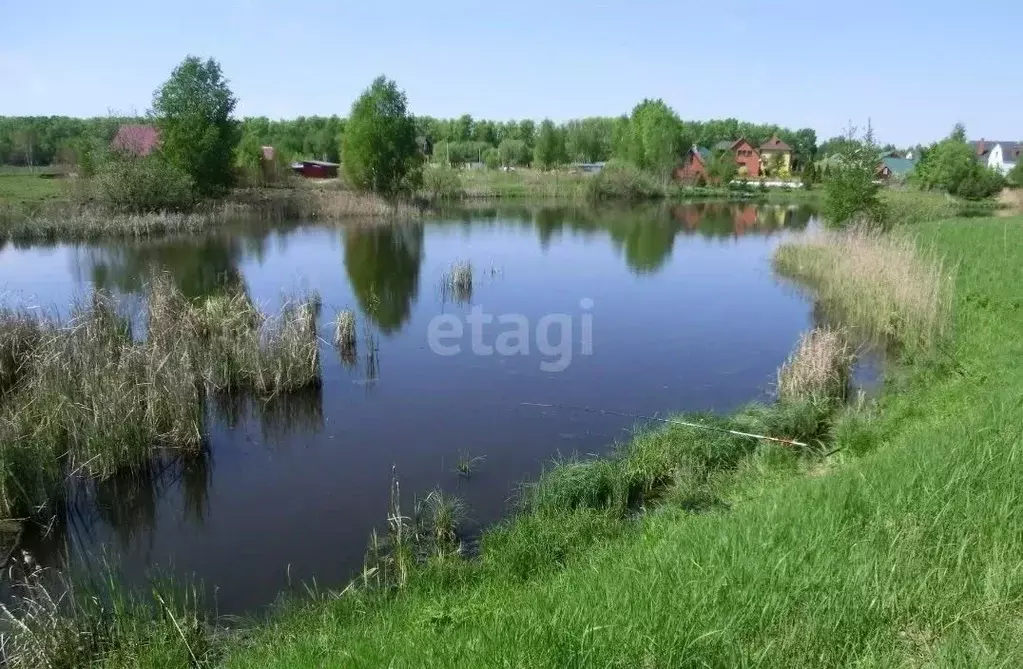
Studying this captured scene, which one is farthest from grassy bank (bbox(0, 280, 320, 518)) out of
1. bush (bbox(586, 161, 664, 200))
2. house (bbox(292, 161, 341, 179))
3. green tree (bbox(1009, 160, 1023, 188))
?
house (bbox(292, 161, 341, 179))

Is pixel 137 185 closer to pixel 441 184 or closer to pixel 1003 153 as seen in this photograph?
pixel 441 184

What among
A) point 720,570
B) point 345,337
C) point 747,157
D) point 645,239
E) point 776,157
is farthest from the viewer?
point 747,157

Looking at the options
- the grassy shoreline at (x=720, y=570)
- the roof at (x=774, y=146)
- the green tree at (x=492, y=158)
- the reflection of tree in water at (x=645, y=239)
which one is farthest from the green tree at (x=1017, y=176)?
the grassy shoreline at (x=720, y=570)

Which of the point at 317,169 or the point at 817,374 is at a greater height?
the point at 317,169

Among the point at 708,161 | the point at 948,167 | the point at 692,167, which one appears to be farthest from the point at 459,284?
the point at 692,167

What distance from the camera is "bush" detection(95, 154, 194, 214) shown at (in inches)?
1136

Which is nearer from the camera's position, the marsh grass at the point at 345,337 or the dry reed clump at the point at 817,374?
the dry reed clump at the point at 817,374

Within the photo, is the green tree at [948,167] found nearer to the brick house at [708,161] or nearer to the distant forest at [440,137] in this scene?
the brick house at [708,161]

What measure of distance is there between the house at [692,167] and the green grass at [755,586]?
6295 centimetres

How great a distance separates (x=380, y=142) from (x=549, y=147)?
93.6 ft

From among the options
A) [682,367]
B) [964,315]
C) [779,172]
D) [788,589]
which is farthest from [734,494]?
[779,172]

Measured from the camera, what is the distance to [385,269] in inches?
848

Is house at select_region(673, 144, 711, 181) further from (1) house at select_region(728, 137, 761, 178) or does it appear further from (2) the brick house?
(1) house at select_region(728, 137, 761, 178)

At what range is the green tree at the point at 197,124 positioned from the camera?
116ft
